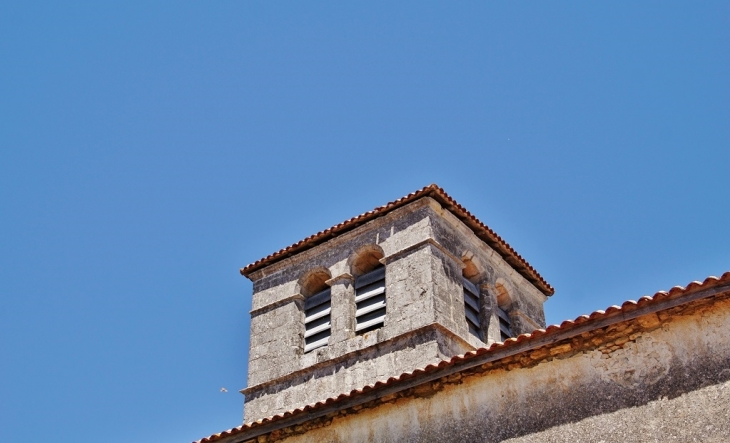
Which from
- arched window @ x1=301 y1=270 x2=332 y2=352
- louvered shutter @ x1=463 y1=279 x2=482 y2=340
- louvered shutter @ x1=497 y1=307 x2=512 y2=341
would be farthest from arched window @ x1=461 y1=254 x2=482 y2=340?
arched window @ x1=301 y1=270 x2=332 y2=352

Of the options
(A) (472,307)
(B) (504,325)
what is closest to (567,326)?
(A) (472,307)

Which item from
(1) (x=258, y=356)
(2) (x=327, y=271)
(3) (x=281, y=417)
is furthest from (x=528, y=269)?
(3) (x=281, y=417)

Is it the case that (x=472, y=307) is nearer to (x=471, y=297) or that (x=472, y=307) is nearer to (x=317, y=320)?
(x=471, y=297)

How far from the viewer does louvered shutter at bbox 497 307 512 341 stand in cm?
1550

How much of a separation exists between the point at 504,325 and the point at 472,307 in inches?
42.6

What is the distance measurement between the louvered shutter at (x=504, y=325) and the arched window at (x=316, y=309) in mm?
3054

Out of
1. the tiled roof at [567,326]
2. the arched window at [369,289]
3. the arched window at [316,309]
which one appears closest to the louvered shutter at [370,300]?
the arched window at [369,289]

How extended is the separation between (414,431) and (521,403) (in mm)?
1234

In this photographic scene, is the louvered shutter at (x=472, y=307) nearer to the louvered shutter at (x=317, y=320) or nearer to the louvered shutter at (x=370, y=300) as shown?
the louvered shutter at (x=370, y=300)

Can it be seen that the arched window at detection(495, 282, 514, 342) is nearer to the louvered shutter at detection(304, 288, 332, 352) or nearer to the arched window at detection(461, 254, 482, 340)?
the arched window at detection(461, 254, 482, 340)

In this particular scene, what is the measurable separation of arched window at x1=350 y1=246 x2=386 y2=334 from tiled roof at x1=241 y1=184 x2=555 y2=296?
618 millimetres

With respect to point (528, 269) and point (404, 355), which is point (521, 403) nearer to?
point (404, 355)

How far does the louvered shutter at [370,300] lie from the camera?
1456 cm

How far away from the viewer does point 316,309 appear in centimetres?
1560
